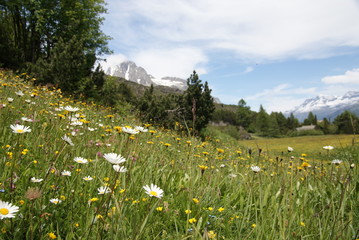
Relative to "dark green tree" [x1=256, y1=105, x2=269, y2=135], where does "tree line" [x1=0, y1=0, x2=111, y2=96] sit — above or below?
above

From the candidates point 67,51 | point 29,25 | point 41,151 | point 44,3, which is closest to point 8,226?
point 41,151

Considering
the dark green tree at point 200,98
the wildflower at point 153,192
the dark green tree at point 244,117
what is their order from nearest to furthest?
the wildflower at point 153,192 < the dark green tree at point 200,98 < the dark green tree at point 244,117

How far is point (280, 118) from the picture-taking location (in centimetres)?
10431

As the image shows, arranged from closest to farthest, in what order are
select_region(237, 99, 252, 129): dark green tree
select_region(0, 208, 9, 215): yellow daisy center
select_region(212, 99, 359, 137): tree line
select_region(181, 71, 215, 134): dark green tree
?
select_region(0, 208, 9, 215): yellow daisy center < select_region(181, 71, 215, 134): dark green tree < select_region(212, 99, 359, 137): tree line < select_region(237, 99, 252, 129): dark green tree

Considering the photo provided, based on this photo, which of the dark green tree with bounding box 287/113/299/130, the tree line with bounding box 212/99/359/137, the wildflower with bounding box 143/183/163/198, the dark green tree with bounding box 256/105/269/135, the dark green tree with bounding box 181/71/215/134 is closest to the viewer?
the wildflower with bounding box 143/183/163/198

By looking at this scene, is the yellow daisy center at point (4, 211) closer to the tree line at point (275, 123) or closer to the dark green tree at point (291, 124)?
the tree line at point (275, 123)

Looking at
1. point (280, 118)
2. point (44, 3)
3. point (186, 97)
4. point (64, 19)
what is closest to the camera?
point (186, 97)

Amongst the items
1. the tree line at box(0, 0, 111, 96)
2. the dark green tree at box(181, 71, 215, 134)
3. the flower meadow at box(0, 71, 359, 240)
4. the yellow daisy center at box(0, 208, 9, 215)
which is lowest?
the flower meadow at box(0, 71, 359, 240)

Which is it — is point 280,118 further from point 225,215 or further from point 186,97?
point 225,215

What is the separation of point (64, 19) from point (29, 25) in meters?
4.00

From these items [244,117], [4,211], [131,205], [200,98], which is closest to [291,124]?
[244,117]

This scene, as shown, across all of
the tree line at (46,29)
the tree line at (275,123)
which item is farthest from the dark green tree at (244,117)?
the tree line at (46,29)

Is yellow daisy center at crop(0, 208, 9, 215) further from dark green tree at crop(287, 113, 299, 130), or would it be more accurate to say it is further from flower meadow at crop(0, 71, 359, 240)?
dark green tree at crop(287, 113, 299, 130)

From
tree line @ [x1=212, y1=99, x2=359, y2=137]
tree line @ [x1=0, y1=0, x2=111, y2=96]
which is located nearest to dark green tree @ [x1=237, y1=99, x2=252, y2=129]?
tree line @ [x1=212, y1=99, x2=359, y2=137]
